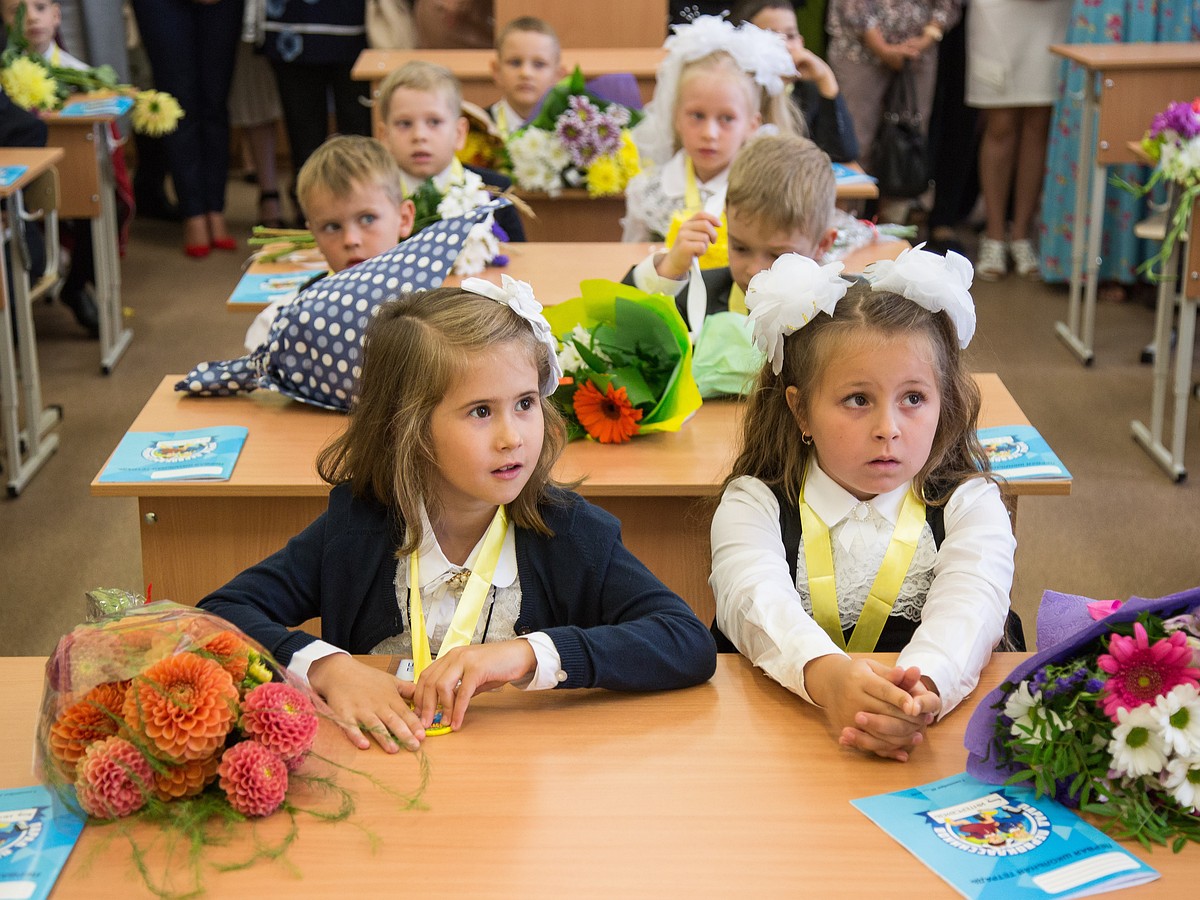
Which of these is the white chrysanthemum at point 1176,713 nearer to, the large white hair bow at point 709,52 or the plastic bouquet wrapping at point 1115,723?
the plastic bouquet wrapping at point 1115,723

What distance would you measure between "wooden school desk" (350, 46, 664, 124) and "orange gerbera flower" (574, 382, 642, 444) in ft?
8.93

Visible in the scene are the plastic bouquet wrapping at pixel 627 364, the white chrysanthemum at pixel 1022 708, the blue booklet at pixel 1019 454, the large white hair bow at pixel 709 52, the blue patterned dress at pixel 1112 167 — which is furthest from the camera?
the blue patterned dress at pixel 1112 167

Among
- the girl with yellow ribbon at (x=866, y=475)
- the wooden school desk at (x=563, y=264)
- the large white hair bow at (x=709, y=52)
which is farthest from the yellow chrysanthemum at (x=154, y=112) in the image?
the girl with yellow ribbon at (x=866, y=475)

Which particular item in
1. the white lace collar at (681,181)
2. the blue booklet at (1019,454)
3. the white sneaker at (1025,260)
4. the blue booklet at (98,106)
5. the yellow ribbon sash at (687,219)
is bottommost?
the white sneaker at (1025,260)

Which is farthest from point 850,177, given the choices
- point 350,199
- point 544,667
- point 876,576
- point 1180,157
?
point 544,667

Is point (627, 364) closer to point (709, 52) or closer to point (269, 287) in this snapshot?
point (269, 287)

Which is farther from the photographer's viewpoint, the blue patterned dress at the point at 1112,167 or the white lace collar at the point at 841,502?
the blue patterned dress at the point at 1112,167

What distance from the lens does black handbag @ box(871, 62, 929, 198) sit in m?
6.16

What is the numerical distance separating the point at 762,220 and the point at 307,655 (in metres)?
1.45

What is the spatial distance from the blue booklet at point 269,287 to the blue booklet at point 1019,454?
1.56m

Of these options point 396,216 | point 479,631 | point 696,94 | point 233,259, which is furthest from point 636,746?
point 233,259

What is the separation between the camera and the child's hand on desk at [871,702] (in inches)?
54.1

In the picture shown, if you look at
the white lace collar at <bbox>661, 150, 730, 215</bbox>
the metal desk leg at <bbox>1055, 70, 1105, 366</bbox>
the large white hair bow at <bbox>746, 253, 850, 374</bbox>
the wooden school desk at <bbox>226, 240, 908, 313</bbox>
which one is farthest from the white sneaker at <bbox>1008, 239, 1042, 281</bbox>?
the large white hair bow at <bbox>746, 253, 850, 374</bbox>

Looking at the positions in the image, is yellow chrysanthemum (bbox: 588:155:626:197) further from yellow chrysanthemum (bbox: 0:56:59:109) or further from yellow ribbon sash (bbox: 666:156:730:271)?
yellow chrysanthemum (bbox: 0:56:59:109)
